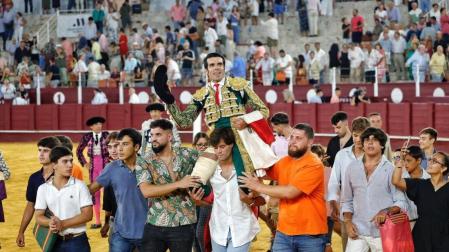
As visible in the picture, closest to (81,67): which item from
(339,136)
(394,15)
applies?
(394,15)

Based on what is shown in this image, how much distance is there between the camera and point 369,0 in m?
25.4

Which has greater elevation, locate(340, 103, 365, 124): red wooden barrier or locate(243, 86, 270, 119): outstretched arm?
locate(243, 86, 270, 119): outstretched arm

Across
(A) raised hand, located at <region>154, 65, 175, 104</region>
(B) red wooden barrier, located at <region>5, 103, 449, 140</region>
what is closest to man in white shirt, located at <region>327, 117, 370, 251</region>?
(A) raised hand, located at <region>154, 65, 175, 104</region>

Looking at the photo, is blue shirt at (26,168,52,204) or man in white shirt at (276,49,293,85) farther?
man in white shirt at (276,49,293,85)

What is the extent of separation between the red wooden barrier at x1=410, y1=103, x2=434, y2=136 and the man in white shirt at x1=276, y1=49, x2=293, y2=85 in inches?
134

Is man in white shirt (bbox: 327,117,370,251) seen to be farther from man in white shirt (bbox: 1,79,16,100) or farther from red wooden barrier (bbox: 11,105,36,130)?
red wooden barrier (bbox: 11,105,36,130)

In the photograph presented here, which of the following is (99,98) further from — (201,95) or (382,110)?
(201,95)

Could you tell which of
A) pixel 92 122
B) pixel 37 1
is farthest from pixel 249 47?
pixel 92 122

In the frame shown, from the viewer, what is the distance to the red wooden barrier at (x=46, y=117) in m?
25.0

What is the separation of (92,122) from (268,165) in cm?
478

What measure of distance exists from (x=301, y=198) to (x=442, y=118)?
13.6m

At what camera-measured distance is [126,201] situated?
22.4 feet

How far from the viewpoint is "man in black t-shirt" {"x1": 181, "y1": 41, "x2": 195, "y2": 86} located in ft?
75.2

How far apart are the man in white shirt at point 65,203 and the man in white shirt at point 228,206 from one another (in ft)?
2.57
